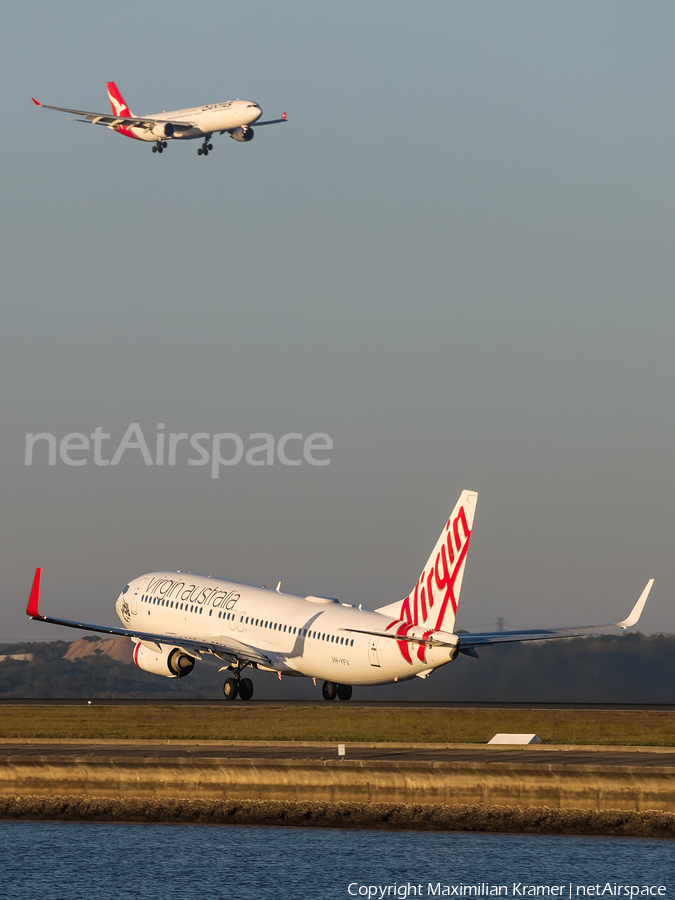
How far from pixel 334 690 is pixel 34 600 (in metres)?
16.5

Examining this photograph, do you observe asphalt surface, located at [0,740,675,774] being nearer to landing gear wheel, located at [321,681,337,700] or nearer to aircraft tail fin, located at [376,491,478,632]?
aircraft tail fin, located at [376,491,478,632]

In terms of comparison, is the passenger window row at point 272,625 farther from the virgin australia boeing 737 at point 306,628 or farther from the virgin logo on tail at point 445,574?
the virgin logo on tail at point 445,574

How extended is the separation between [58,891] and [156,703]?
39.0 m

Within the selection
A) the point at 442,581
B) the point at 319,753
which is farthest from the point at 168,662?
the point at 319,753

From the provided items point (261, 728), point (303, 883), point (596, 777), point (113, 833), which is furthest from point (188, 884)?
point (261, 728)

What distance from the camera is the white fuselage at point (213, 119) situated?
8944cm

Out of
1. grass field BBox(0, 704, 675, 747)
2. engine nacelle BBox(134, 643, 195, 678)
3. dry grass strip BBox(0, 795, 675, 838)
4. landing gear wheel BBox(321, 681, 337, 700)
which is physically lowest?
dry grass strip BBox(0, 795, 675, 838)

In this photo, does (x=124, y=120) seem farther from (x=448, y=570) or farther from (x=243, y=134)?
(x=448, y=570)

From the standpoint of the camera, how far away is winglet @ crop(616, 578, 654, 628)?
212ft

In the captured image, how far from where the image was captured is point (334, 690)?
72.4 meters

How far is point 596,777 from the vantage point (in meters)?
38.2

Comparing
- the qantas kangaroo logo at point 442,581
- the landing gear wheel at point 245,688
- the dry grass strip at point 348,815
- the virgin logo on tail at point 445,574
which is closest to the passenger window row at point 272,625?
the landing gear wheel at point 245,688

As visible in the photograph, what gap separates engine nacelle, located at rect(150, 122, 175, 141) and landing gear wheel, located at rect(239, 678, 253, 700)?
121 ft

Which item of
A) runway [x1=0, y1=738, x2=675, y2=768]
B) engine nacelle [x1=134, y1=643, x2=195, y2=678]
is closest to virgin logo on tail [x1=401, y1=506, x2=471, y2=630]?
runway [x1=0, y1=738, x2=675, y2=768]
